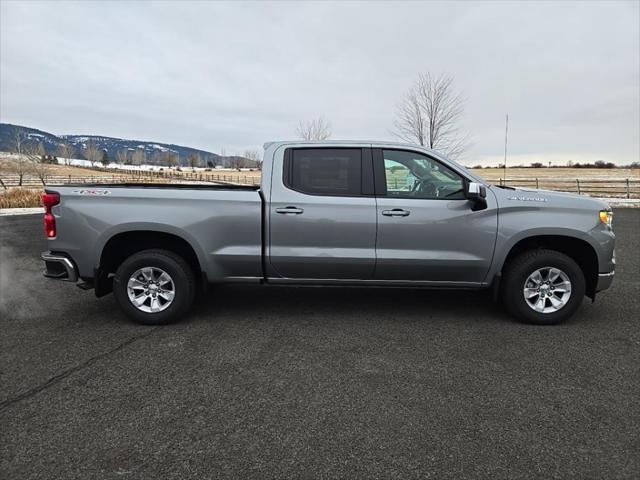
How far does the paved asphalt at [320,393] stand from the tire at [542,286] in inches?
7.0

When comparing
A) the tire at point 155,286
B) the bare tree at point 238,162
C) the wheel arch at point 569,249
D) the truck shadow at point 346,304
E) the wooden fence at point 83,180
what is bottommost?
the truck shadow at point 346,304

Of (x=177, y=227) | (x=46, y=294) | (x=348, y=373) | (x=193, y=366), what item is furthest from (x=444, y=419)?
(x=46, y=294)

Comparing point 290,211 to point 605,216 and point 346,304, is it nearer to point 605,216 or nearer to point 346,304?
point 346,304

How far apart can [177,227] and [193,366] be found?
4.69 ft

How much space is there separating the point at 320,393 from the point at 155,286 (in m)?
2.21

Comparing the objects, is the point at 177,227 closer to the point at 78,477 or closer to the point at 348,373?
the point at 348,373

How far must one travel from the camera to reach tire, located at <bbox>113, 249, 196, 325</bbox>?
4.35 meters

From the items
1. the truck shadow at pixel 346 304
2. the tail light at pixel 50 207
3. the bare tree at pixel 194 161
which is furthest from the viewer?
the bare tree at pixel 194 161

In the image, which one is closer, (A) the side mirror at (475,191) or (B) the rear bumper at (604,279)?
(A) the side mirror at (475,191)

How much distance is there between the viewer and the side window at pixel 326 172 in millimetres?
4465

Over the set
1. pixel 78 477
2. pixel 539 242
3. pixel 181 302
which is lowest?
pixel 78 477

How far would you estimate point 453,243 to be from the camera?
172 inches

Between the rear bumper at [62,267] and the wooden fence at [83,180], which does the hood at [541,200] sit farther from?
the wooden fence at [83,180]

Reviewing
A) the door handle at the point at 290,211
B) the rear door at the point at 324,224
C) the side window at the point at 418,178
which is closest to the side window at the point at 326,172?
the rear door at the point at 324,224
